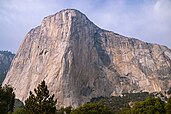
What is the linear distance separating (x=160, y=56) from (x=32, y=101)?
127m

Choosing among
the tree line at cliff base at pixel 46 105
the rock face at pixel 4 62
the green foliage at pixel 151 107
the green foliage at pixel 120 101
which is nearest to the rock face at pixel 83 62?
the green foliage at pixel 120 101

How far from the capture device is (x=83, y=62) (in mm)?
139250

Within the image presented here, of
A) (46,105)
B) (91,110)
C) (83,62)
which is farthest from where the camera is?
(83,62)

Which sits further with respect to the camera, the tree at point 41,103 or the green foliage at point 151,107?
the green foliage at point 151,107

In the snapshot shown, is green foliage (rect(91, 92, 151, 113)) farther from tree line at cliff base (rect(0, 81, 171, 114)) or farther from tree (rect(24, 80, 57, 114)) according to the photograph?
tree (rect(24, 80, 57, 114))

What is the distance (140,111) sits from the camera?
4816 cm

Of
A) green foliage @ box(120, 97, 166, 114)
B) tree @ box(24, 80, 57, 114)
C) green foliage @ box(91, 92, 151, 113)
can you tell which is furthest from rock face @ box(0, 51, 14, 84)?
tree @ box(24, 80, 57, 114)

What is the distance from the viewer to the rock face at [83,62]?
132250 mm

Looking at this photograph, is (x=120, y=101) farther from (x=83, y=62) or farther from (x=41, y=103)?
(x=41, y=103)

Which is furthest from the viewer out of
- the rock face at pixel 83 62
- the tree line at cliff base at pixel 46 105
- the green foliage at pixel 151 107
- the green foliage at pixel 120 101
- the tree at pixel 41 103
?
the rock face at pixel 83 62

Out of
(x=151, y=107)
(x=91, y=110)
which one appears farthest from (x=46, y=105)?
(x=91, y=110)

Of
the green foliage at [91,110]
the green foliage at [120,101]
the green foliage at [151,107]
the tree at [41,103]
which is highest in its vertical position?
the green foliage at [120,101]

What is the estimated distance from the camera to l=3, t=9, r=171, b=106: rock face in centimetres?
13225

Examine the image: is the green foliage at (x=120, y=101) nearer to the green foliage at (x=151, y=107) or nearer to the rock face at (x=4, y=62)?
the green foliage at (x=151, y=107)
